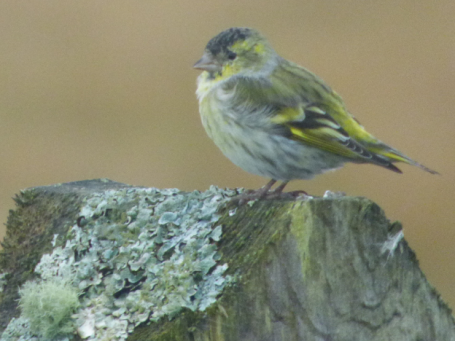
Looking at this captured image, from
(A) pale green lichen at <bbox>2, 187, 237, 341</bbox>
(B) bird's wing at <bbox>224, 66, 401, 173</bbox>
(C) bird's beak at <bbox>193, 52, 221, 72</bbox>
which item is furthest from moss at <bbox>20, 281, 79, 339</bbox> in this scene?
(C) bird's beak at <bbox>193, 52, 221, 72</bbox>

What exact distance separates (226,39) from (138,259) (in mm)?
2265

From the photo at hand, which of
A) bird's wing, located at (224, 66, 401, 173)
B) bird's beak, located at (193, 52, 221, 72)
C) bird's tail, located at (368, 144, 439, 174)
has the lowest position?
bird's tail, located at (368, 144, 439, 174)

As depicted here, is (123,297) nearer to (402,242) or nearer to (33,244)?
(33,244)

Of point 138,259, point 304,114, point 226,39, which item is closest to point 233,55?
point 226,39

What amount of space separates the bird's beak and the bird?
14cm

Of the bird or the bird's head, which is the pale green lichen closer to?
the bird

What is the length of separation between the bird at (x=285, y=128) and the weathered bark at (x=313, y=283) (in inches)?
44.4

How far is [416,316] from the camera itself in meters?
2.61

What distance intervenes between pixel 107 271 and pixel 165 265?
287 mm

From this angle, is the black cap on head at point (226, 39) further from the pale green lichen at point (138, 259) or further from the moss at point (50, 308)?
the moss at point (50, 308)

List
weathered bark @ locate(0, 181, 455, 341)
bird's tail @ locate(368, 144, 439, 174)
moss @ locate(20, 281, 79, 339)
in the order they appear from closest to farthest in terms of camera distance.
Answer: weathered bark @ locate(0, 181, 455, 341) → moss @ locate(20, 281, 79, 339) → bird's tail @ locate(368, 144, 439, 174)

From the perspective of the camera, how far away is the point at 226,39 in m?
4.43

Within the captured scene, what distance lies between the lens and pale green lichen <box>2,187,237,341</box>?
2.33m

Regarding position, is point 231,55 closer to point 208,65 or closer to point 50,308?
point 208,65
